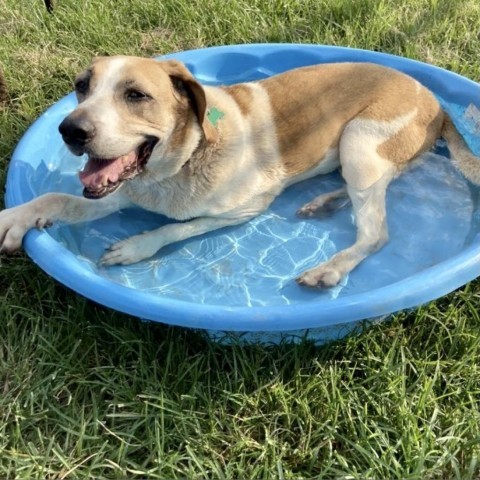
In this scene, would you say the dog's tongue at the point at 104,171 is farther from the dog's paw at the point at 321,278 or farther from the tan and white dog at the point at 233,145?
the dog's paw at the point at 321,278

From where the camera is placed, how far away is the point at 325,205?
3814 mm

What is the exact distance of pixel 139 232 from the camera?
372 centimetres

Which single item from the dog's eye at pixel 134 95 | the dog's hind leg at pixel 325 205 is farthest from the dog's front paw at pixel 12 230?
the dog's hind leg at pixel 325 205

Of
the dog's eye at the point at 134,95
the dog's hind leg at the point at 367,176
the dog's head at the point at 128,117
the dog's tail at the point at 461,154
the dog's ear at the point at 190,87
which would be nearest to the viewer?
the dog's head at the point at 128,117

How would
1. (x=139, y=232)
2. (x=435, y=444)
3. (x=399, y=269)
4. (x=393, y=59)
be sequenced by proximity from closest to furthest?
(x=435, y=444), (x=399, y=269), (x=139, y=232), (x=393, y=59)

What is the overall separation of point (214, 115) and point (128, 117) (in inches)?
23.2

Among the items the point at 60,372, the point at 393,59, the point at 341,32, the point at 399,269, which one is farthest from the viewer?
the point at 341,32

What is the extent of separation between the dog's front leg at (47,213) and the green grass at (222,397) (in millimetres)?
258

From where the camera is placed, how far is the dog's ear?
3066 millimetres

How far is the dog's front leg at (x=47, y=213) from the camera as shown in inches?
122

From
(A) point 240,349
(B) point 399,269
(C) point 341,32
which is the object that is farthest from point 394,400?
(C) point 341,32

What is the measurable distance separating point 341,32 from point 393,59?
88 centimetres

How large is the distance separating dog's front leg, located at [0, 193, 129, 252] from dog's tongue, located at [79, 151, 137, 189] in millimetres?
404

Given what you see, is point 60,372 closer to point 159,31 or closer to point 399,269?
point 399,269
